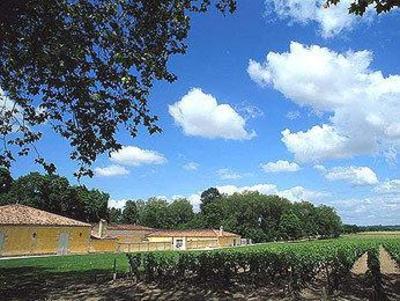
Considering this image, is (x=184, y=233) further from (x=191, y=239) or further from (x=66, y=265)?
(x=66, y=265)

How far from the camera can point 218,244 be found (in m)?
74.4

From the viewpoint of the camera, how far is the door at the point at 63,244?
4853 cm

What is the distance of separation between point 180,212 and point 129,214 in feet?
46.6

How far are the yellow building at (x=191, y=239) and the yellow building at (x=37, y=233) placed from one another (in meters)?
18.5

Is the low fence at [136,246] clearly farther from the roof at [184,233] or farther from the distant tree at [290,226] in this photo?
the distant tree at [290,226]

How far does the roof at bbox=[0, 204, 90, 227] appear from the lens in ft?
145

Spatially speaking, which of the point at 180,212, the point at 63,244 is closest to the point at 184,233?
the point at 63,244

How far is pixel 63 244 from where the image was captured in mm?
48969

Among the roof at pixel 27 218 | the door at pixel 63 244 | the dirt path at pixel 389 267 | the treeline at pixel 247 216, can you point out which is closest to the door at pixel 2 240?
the roof at pixel 27 218

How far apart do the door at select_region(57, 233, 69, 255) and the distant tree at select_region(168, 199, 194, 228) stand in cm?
6273

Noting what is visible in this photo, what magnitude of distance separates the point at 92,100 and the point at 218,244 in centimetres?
6410

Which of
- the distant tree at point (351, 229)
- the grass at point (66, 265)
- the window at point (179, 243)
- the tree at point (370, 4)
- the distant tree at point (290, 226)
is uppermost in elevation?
the distant tree at point (351, 229)

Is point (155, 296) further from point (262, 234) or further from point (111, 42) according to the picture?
point (262, 234)

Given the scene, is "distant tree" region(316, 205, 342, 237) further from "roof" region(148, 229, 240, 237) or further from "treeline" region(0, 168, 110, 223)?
"treeline" region(0, 168, 110, 223)
